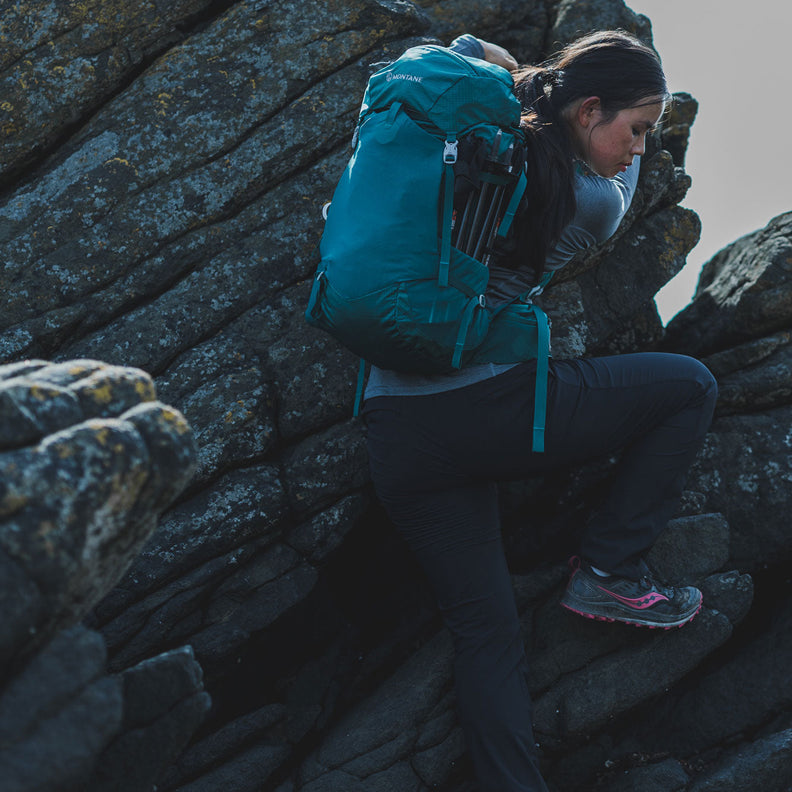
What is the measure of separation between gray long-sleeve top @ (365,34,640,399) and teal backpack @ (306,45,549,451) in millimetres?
286

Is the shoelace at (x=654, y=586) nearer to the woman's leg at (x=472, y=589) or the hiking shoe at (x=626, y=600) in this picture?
the hiking shoe at (x=626, y=600)

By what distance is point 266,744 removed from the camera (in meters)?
7.96

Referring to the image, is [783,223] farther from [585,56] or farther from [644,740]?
[644,740]

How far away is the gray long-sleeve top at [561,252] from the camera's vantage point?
6.48 meters

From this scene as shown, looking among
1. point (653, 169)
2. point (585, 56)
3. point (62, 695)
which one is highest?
point (585, 56)

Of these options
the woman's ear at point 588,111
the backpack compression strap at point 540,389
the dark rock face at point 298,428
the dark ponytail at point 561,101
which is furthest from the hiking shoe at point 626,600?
the woman's ear at point 588,111

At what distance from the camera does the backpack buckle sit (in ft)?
19.1

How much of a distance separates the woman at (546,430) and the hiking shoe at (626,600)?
0.02 metres

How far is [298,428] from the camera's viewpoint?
8305mm

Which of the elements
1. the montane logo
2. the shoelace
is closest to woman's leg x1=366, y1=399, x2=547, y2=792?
the shoelace

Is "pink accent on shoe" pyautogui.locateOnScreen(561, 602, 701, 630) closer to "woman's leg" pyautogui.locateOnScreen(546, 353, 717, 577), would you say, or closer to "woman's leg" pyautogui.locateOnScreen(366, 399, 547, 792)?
"woman's leg" pyautogui.locateOnScreen(546, 353, 717, 577)

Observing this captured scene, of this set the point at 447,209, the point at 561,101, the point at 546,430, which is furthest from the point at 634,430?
the point at 561,101

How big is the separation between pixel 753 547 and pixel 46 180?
25.5 feet

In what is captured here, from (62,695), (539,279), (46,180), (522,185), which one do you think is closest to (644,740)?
(539,279)
